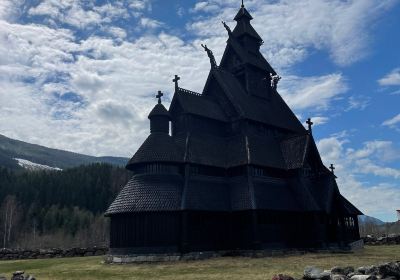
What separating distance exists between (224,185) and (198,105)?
851 centimetres

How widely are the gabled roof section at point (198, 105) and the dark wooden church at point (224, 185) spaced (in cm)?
14

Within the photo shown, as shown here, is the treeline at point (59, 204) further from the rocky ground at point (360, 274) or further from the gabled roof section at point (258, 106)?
the rocky ground at point (360, 274)

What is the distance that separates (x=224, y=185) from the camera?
39.2m

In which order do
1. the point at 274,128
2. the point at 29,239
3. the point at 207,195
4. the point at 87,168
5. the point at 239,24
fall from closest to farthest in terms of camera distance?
the point at 207,195 → the point at 274,128 → the point at 239,24 → the point at 29,239 → the point at 87,168

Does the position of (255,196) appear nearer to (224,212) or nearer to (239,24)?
(224,212)

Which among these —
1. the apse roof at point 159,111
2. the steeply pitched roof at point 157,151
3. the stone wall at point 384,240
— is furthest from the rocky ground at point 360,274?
the stone wall at point 384,240

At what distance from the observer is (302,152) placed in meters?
41.5

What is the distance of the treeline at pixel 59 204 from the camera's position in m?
92.4

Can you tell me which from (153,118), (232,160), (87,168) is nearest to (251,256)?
(232,160)

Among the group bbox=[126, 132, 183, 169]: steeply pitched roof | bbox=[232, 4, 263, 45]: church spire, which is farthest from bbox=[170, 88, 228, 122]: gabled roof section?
bbox=[232, 4, 263, 45]: church spire

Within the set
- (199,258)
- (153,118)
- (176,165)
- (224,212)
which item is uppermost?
(153,118)

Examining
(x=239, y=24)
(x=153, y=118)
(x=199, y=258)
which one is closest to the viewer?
(x=199, y=258)

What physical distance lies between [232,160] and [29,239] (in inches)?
2522

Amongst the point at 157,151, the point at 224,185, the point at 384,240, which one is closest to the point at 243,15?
the point at 224,185
